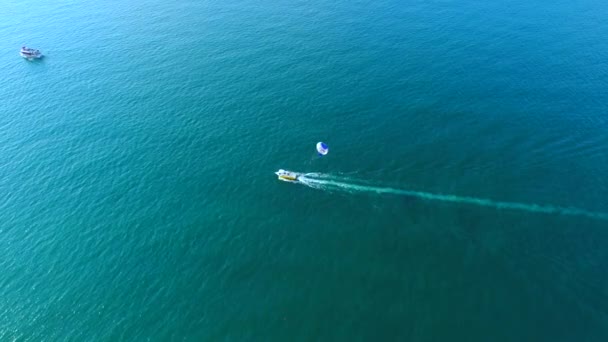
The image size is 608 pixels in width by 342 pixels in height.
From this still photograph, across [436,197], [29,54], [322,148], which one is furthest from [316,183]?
[29,54]

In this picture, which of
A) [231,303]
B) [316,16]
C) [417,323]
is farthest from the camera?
[316,16]

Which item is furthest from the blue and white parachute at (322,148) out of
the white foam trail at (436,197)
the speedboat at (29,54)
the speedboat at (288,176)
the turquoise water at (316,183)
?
the speedboat at (29,54)

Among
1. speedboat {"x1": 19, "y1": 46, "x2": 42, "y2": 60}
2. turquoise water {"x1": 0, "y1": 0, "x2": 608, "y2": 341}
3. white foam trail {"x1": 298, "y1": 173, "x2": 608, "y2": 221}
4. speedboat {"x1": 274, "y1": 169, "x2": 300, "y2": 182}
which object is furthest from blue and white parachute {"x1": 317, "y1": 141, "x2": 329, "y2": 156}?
speedboat {"x1": 19, "y1": 46, "x2": 42, "y2": 60}

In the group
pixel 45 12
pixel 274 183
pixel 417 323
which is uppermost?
pixel 45 12

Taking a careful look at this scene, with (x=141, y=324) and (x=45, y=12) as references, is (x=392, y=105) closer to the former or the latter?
(x=141, y=324)

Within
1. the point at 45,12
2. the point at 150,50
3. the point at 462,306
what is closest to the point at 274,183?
the point at 462,306

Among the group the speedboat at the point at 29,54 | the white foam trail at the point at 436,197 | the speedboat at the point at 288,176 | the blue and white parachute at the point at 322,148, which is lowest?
the white foam trail at the point at 436,197

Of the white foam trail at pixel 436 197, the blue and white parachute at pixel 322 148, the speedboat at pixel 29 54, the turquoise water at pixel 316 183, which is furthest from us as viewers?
the speedboat at pixel 29 54

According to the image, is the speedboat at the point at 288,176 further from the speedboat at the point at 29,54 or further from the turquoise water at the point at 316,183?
the speedboat at the point at 29,54
